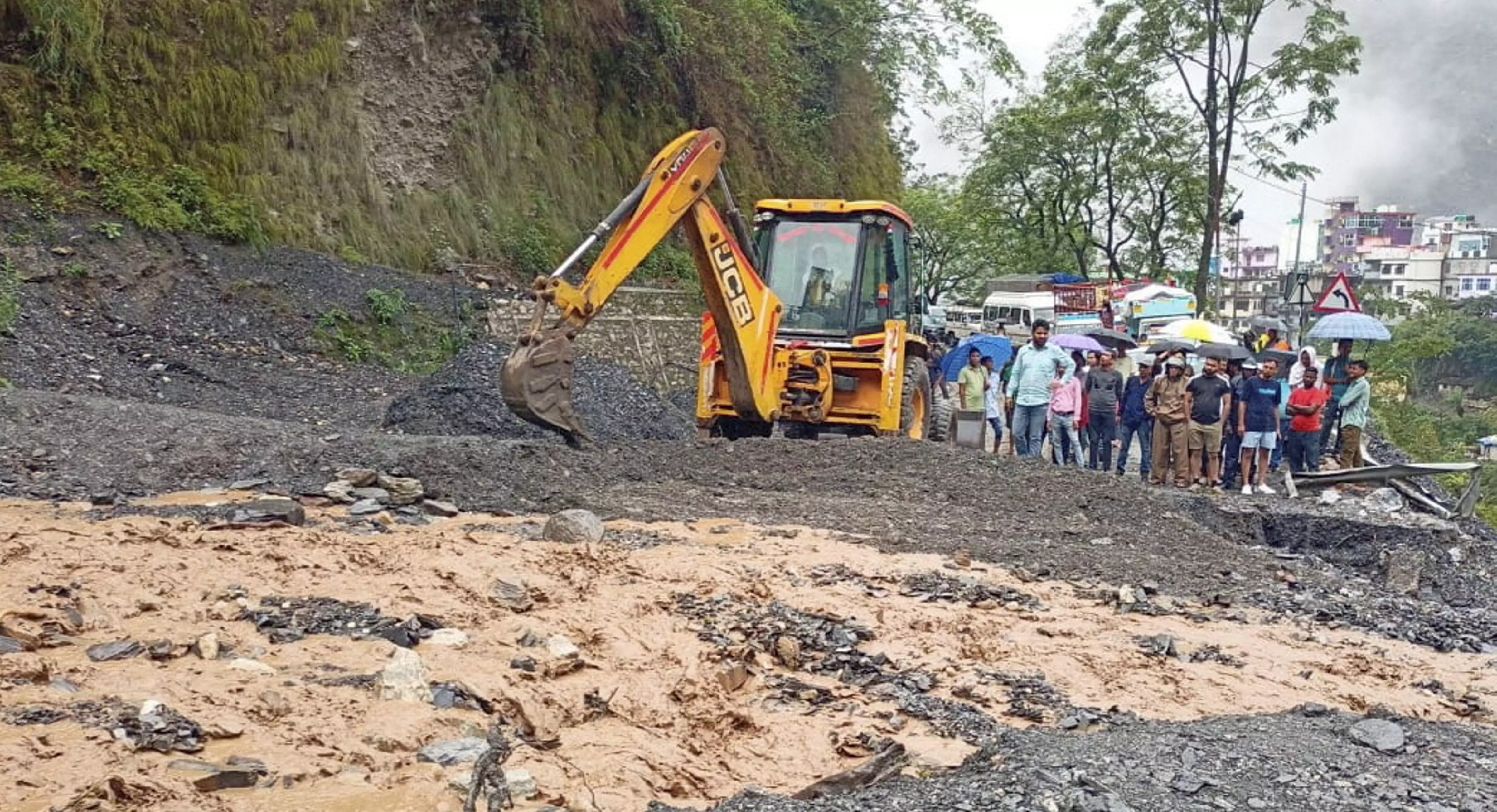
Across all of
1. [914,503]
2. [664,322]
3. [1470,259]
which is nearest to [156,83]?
[664,322]

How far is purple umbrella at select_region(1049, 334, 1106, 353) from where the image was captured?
14.1 meters

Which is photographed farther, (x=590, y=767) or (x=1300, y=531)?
(x=1300, y=531)

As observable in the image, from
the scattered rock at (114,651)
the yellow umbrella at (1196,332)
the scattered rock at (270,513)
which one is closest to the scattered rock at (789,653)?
the scattered rock at (114,651)

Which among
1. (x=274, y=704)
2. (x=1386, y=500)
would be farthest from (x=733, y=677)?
(x=1386, y=500)

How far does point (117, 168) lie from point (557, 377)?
24.5 ft

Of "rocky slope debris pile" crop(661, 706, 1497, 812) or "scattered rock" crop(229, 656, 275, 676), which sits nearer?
"rocky slope debris pile" crop(661, 706, 1497, 812)

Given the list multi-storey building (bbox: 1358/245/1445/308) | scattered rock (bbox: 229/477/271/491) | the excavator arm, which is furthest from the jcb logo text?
multi-storey building (bbox: 1358/245/1445/308)

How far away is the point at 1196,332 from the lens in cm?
1488

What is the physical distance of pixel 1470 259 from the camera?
71688mm

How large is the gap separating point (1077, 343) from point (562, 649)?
34.3ft

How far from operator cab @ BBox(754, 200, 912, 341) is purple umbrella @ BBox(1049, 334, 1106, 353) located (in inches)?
125

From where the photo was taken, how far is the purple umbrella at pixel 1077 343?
46.4 ft

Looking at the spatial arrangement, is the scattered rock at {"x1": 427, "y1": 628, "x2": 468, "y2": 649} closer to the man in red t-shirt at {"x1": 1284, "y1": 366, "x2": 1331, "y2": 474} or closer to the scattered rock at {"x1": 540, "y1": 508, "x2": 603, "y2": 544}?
the scattered rock at {"x1": 540, "y1": 508, "x2": 603, "y2": 544}

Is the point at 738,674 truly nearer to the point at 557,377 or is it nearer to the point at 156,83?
the point at 557,377
